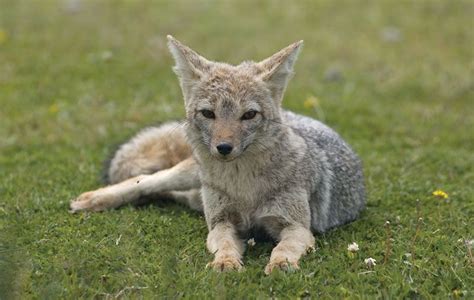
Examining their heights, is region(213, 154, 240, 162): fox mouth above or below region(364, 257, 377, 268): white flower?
above

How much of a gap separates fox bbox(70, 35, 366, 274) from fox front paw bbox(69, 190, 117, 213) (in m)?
0.01

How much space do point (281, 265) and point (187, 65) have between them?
77.3 inches

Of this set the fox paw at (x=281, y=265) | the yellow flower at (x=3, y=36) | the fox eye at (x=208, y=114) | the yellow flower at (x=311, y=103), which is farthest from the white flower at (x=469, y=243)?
the yellow flower at (x=3, y=36)

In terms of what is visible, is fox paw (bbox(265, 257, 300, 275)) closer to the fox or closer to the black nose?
the fox

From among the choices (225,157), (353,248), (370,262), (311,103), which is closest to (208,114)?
(225,157)

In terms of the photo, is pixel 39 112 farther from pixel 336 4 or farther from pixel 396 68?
pixel 336 4

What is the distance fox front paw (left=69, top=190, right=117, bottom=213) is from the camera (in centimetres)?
725

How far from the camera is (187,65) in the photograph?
6.36 meters

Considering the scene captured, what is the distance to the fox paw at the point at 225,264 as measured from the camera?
18.2ft

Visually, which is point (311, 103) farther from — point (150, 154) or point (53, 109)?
point (150, 154)

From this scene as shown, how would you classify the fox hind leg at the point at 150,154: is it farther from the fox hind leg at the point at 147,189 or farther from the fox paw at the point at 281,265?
the fox paw at the point at 281,265

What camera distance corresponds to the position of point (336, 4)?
1761cm

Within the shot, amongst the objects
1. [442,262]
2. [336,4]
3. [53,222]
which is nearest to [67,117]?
[53,222]

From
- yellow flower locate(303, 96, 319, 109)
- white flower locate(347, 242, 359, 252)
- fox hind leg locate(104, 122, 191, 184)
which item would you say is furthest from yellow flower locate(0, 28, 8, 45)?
white flower locate(347, 242, 359, 252)
